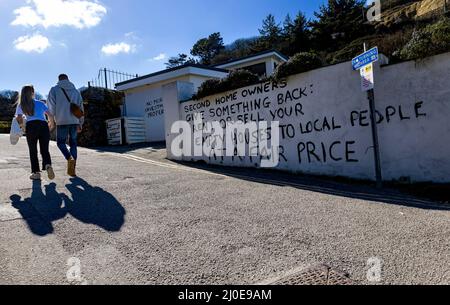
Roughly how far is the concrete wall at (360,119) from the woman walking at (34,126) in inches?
181

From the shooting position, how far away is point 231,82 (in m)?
9.30

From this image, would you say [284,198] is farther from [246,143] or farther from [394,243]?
[246,143]

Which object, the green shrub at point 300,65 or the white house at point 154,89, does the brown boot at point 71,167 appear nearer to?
the green shrub at point 300,65

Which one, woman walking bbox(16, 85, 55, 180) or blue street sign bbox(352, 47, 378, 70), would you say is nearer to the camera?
blue street sign bbox(352, 47, 378, 70)

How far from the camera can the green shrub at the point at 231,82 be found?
9.10m

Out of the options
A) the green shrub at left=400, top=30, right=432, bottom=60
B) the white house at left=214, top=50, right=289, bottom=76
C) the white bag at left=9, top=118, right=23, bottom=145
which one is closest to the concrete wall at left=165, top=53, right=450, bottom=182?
the green shrub at left=400, top=30, right=432, bottom=60

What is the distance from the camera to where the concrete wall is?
6.14m

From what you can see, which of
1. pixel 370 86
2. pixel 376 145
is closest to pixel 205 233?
pixel 376 145

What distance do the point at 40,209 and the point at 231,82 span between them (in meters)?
6.02

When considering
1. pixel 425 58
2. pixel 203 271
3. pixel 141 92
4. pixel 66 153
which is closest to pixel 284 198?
pixel 203 271

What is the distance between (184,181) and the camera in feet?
22.2

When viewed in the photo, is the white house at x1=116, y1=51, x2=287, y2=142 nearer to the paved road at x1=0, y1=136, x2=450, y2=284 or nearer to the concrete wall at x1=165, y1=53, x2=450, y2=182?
the concrete wall at x1=165, y1=53, x2=450, y2=182

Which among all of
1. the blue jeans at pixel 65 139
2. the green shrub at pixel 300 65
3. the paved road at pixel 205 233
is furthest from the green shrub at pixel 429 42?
the blue jeans at pixel 65 139

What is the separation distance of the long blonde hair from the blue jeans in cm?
66
